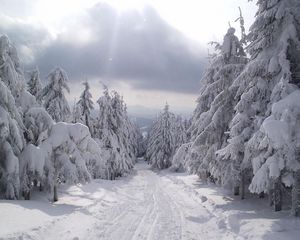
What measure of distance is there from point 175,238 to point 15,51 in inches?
538

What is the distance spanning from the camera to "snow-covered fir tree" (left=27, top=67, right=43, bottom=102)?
3228 cm

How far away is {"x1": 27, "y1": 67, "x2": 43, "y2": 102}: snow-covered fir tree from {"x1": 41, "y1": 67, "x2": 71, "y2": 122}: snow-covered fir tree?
57cm

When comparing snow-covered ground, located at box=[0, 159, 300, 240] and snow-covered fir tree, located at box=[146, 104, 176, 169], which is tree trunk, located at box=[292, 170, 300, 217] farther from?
snow-covered fir tree, located at box=[146, 104, 176, 169]

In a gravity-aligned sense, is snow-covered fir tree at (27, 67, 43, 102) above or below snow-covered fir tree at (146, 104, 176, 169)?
above

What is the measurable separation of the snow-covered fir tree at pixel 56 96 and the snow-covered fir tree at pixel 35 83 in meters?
0.57

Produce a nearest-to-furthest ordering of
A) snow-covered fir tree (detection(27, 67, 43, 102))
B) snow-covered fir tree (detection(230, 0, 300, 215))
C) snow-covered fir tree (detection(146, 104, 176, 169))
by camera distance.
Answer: snow-covered fir tree (detection(230, 0, 300, 215)) < snow-covered fir tree (detection(27, 67, 43, 102)) < snow-covered fir tree (detection(146, 104, 176, 169))

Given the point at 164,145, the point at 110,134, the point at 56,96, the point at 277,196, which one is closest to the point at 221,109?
the point at 277,196

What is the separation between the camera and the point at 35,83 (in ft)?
108

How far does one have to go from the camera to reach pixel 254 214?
51.6 feet

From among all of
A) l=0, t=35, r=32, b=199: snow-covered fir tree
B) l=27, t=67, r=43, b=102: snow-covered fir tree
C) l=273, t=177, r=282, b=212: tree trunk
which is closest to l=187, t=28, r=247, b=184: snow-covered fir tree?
l=273, t=177, r=282, b=212: tree trunk

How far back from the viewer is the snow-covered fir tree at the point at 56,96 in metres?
31.3

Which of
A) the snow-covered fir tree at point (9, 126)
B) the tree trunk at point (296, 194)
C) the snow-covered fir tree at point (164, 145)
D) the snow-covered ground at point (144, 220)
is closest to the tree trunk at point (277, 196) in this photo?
the snow-covered ground at point (144, 220)

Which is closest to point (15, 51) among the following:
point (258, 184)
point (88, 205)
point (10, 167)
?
point (10, 167)

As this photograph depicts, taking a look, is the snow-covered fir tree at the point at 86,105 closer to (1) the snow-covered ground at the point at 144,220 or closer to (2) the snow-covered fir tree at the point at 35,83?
(2) the snow-covered fir tree at the point at 35,83
